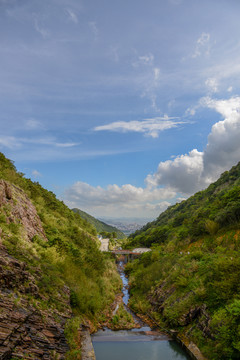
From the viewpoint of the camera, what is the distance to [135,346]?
703 inches

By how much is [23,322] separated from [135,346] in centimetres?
1182

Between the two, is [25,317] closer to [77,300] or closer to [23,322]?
[23,322]

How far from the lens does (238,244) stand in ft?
88.9

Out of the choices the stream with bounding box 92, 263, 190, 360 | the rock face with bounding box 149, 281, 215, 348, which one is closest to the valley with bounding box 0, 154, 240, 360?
the rock face with bounding box 149, 281, 215, 348

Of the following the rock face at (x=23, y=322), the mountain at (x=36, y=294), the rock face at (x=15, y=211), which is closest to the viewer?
the rock face at (x=23, y=322)

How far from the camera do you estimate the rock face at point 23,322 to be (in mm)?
9078

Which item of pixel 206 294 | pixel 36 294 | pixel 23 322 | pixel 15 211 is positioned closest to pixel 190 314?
pixel 206 294

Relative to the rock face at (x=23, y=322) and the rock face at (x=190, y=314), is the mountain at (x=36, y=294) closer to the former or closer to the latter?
the rock face at (x=23, y=322)

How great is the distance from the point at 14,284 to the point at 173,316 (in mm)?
15742

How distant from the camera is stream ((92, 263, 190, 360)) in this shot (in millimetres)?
16438

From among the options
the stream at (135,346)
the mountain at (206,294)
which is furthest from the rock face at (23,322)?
the mountain at (206,294)

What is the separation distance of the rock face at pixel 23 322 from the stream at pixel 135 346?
6.16 m

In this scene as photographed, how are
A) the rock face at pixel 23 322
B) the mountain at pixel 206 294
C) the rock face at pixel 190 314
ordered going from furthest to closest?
the rock face at pixel 190 314 → the mountain at pixel 206 294 → the rock face at pixel 23 322

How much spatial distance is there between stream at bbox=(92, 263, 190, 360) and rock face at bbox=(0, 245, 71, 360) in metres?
6.16
